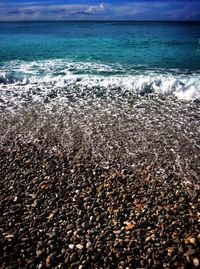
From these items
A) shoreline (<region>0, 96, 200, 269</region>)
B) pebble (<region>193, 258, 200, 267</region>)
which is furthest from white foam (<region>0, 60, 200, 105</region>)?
pebble (<region>193, 258, 200, 267</region>)

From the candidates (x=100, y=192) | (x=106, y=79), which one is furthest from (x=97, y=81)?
(x=100, y=192)

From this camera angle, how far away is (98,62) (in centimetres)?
2055

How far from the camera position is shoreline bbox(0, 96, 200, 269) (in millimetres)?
3930

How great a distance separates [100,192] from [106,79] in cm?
994

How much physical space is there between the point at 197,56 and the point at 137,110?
16.0 meters

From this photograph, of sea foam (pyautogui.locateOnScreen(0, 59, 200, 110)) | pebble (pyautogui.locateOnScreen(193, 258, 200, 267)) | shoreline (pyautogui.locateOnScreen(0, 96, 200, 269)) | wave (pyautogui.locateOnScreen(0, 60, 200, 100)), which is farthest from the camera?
wave (pyautogui.locateOnScreen(0, 60, 200, 100))

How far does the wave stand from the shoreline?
372 centimetres

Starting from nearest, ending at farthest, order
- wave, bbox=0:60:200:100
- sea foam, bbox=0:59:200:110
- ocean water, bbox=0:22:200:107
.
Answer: sea foam, bbox=0:59:200:110 < ocean water, bbox=0:22:200:107 < wave, bbox=0:60:200:100

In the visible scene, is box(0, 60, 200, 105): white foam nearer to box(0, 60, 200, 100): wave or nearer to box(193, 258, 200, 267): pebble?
box(0, 60, 200, 100): wave

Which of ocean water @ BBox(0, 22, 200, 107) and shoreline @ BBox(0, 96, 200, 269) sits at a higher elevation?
ocean water @ BBox(0, 22, 200, 107)

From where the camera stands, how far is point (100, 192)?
5168 mm

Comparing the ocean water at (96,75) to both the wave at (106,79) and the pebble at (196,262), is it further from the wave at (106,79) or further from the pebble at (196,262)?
the pebble at (196,262)

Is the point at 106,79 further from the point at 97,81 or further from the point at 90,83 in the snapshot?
the point at 90,83

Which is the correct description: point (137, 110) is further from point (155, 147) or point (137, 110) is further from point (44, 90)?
point (44, 90)
